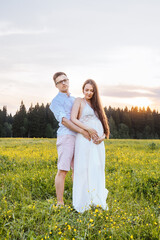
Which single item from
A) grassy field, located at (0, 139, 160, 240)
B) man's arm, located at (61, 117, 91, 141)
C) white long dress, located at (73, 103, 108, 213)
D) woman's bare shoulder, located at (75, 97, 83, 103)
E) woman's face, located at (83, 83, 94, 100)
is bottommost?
grassy field, located at (0, 139, 160, 240)

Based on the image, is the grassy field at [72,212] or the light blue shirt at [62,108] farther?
the light blue shirt at [62,108]

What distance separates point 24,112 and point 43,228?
2777 inches

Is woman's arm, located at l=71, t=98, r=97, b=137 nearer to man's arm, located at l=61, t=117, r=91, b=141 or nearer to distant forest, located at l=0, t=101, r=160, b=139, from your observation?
man's arm, located at l=61, t=117, r=91, b=141

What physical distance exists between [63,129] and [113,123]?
70.9 metres

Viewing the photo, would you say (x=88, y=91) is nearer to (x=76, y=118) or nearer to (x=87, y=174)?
(x=76, y=118)

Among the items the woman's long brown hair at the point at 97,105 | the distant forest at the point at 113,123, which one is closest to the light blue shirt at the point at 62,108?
the woman's long brown hair at the point at 97,105

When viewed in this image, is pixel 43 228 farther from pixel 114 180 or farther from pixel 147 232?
pixel 114 180

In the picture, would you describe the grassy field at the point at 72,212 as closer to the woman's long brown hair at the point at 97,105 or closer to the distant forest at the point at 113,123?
the woman's long brown hair at the point at 97,105

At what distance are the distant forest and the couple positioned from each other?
58.9 m

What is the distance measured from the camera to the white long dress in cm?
520

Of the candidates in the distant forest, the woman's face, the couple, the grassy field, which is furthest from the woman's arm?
the distant forest

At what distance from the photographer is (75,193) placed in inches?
208

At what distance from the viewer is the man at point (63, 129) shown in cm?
509

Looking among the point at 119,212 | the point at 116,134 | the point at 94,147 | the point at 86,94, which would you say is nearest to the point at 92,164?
the point at 94,147
